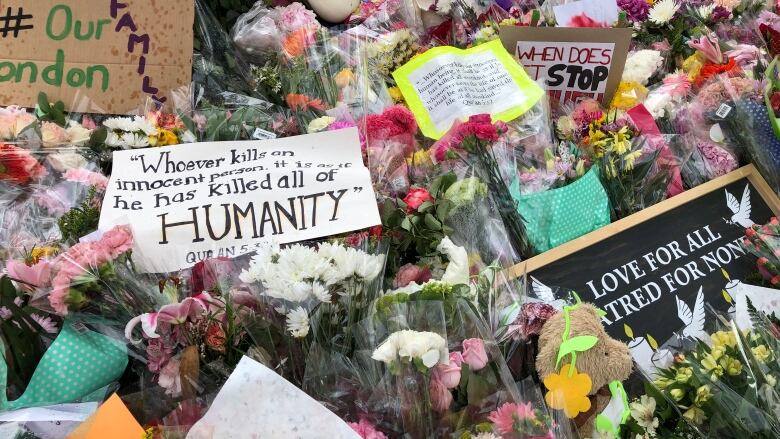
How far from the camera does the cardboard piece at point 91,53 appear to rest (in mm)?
2025

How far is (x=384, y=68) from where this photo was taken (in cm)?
236

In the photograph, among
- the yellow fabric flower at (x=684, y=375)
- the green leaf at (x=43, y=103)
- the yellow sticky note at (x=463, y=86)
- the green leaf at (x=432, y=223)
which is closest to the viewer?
the yellow fabric flower at (x=684, y=375)

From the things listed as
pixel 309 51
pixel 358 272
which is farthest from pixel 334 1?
pixel 358 272

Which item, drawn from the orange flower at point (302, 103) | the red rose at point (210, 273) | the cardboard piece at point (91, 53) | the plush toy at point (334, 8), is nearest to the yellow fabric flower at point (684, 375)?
the red rose at point (210, 273)

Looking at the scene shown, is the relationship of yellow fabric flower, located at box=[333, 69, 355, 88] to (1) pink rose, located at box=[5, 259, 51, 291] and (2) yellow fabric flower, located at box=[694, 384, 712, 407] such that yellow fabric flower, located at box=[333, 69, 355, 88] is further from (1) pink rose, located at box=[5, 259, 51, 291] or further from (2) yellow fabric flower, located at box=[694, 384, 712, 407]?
(2) yellow fabric flower, located at box=[694, 384, 712, 407]

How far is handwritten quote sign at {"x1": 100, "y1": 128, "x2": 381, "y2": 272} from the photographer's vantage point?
1.58 m

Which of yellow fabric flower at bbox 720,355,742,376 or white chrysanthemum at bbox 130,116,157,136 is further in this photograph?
white chrysanthemum at bbox 130,116,157,136

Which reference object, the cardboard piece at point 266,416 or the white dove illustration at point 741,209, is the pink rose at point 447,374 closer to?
the cardboard piece at point 266,416

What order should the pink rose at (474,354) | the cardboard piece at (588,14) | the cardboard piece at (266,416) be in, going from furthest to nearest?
the cardboard piece at (588,14) < the pink rose at (474,354) < the cardboard piece at (266,416)

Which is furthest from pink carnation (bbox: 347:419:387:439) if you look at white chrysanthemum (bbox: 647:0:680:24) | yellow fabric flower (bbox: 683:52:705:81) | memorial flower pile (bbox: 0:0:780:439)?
white chrysanthemum (bbox: 647:0:680:24)

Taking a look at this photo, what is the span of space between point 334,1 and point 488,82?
752 millimetres

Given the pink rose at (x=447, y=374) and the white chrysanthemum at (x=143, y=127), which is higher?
the white chrysanthemum at (x=143, y=127)

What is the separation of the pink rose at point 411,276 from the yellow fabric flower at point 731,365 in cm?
59

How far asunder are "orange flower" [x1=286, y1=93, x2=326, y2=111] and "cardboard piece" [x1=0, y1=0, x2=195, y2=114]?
349 millimetres
